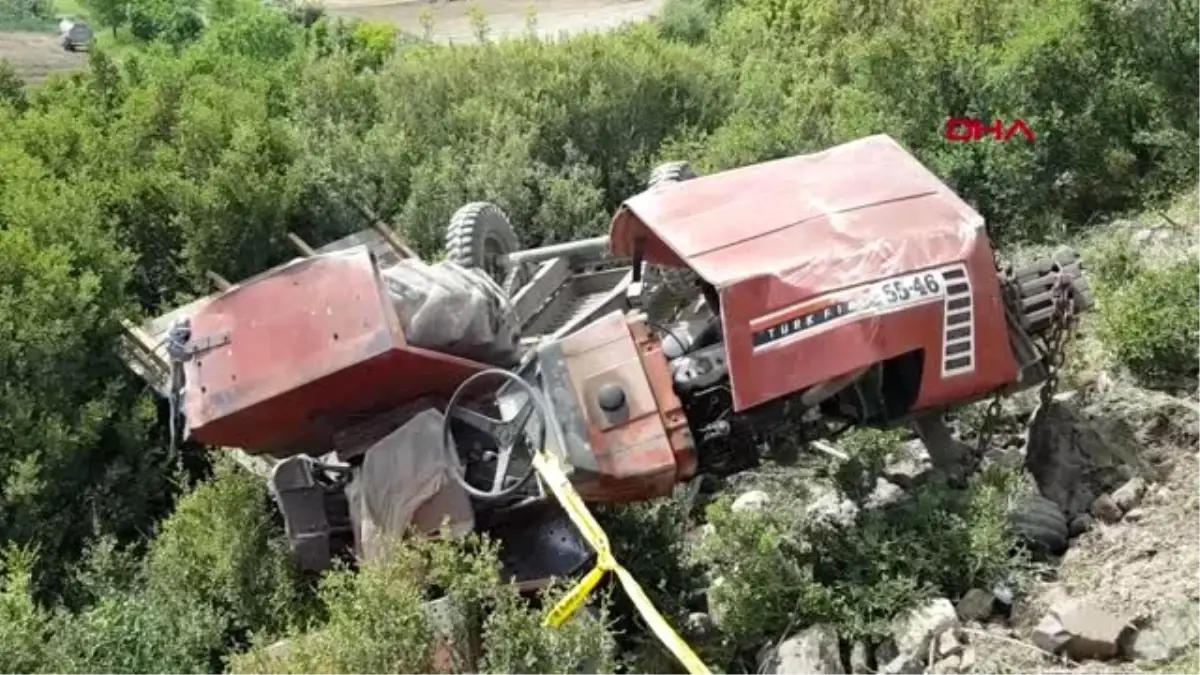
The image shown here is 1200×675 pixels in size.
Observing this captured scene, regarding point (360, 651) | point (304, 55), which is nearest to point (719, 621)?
point (360, 651)

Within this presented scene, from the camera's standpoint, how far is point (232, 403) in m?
5.88

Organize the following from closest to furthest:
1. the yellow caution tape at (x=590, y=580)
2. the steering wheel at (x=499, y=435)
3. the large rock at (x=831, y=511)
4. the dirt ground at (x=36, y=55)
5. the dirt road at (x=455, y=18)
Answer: the yellow caution tape at (x=590, y=580) < the steering wheel at (x=499, y=435) < the large rock at (x=831, y=511) < the dirt ground at (x=36, y=55) < the dirt road at (x=455, y=18)

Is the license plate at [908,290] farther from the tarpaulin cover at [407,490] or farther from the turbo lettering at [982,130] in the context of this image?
the turbo lettering at [982,130]

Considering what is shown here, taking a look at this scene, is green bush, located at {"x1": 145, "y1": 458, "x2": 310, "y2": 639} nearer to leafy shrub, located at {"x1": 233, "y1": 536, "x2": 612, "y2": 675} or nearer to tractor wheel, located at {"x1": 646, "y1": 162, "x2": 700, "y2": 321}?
leafy shrub, located at {"x1": 233, "y1": 536, "x2": 612, "y2": 675}

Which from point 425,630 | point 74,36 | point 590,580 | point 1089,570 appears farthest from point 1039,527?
point 74,36

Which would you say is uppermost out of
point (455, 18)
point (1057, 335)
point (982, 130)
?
point (1057, 335)

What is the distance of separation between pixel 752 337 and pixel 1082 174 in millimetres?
5737

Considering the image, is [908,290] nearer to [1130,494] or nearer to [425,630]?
[1130,494]

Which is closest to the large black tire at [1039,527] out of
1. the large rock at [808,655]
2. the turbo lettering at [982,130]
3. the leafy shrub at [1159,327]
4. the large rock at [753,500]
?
the large rock at [808,655]

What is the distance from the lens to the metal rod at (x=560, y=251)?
828 centimetres

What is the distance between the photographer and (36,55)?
27531 mm

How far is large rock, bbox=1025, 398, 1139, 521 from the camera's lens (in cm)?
633

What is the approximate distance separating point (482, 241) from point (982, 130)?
176 inches

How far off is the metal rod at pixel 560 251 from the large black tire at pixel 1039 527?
10.7 feet
